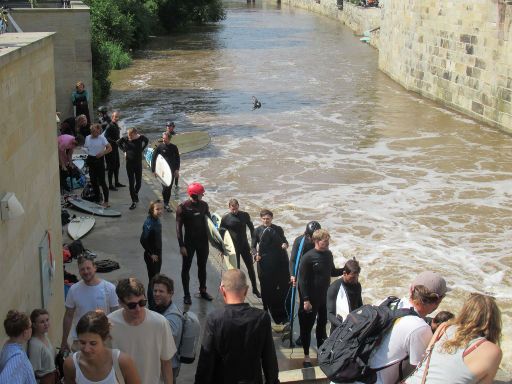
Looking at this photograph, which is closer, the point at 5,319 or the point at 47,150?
the point at 5,319

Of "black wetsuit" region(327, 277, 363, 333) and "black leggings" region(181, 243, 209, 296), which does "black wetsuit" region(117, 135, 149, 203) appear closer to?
"black leggings" region(181, 243, 209, 296)

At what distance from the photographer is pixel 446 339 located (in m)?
3.64

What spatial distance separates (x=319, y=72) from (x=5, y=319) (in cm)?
2780

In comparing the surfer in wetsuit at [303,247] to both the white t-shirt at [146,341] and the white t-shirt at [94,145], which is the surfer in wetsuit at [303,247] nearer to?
the white t-shirt at [146,341]

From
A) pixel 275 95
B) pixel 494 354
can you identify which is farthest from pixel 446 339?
pixel 275 95

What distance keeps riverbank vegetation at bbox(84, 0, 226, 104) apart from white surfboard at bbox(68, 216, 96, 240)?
451 inches

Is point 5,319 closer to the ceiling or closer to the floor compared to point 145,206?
Result: closer to the ceiling

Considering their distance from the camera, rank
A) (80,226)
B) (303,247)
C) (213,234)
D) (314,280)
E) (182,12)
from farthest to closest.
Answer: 1. (182,12)
2. (80,226)
3. (213,234)
4. (303,247)
5. (314,280)

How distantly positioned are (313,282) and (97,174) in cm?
528

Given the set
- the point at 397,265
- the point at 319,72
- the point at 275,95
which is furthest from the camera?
the point at 319,72

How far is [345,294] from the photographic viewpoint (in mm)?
5793

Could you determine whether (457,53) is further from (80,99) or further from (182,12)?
(182,12)

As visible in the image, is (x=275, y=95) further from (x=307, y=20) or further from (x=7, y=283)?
(x=307, y=20)

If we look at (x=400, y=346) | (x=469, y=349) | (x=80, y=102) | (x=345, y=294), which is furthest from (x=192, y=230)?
(x=80, y=102)
